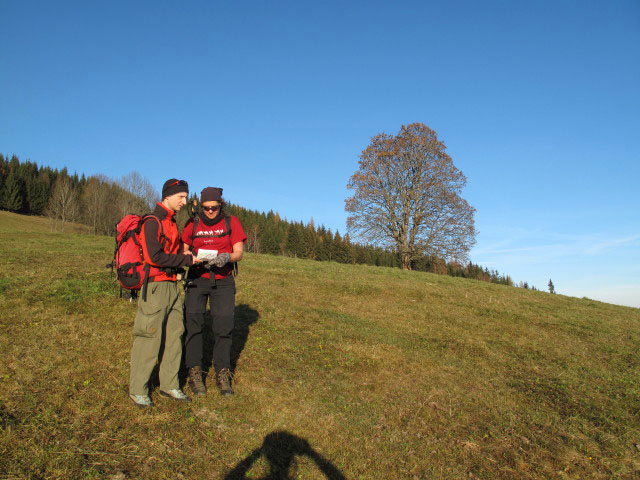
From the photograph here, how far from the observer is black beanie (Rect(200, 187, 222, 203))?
5.81 m

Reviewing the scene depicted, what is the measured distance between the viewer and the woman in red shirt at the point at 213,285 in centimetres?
580

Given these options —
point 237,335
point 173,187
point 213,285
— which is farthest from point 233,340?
point 173,187

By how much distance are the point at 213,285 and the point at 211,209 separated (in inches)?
47.9

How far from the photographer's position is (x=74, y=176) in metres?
104

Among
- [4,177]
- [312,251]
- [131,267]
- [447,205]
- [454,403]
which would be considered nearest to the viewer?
[131,267]

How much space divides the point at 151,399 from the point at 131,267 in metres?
1.88

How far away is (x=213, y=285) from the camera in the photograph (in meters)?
5.92

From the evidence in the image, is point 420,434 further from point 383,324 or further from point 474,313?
point 474,313

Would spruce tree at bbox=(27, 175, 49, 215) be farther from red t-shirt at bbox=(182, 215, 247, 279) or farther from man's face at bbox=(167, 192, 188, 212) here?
man's face at bbox=(167, 192, 188, 212)

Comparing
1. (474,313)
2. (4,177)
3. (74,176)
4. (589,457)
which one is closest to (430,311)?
(474,313)

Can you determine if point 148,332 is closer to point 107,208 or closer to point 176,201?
point 176,201

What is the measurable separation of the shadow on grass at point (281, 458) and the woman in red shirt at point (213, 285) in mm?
→ 1314

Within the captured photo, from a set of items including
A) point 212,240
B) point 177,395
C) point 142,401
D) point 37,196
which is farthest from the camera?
point 37,196

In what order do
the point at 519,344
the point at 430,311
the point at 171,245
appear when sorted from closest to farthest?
1. the point at 171,245
2. the point at 519,344
3. the point at 430,311
